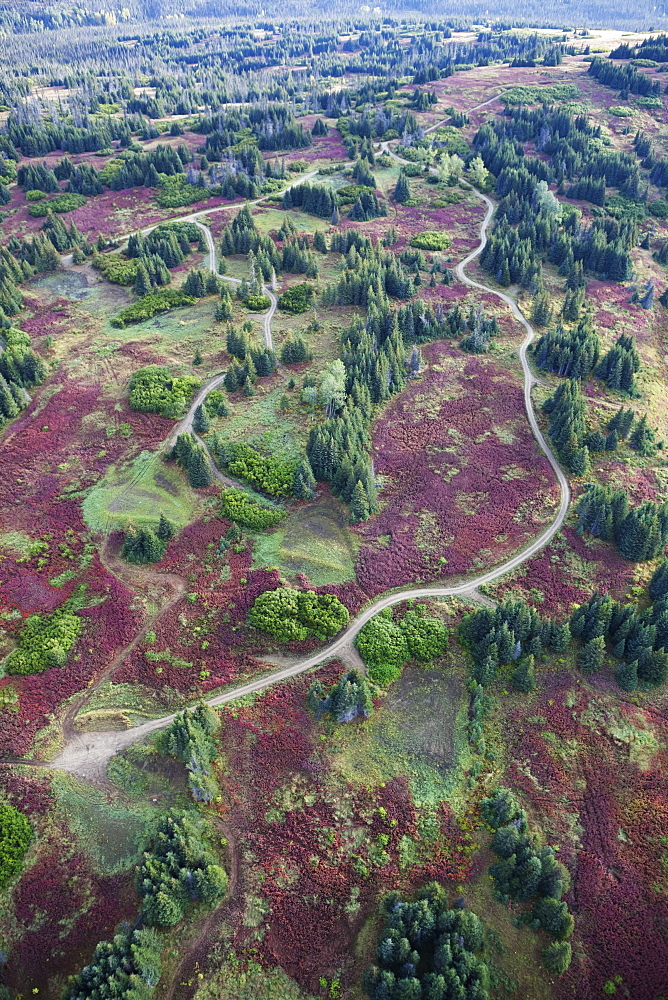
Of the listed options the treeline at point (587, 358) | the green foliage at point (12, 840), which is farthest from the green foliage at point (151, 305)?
the green foliage at point (12, 840)

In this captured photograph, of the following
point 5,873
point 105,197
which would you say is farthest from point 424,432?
point 105,197

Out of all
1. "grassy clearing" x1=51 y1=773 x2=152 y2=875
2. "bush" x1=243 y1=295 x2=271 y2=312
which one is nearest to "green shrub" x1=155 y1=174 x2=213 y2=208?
"bush" x1=243 y1=295 x2=271 y2=312

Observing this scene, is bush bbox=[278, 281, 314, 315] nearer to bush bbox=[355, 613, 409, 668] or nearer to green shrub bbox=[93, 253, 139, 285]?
green shrub bbox=[93, 253, 139, 285]

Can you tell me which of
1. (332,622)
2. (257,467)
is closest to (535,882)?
(332,622)

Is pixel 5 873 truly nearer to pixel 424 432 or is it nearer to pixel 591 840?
pixel 591 840

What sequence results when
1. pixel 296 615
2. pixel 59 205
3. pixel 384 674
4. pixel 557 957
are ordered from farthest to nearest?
1. pixel 59 205
2. pixel 296 615
3. pixel 384 674
4. pixel 557 957

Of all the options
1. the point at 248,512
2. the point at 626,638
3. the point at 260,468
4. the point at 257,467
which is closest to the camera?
the point at 626,638

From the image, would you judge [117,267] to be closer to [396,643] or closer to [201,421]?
[201,421]
